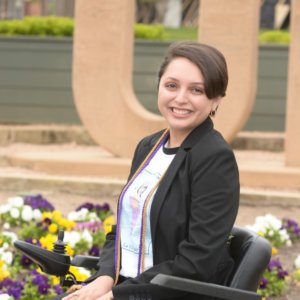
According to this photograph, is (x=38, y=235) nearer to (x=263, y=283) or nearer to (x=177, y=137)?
(x=263, y=283)

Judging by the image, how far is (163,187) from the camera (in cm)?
271

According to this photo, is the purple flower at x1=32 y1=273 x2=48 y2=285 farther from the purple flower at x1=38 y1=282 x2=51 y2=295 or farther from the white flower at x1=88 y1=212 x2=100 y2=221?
the white flower at x1=88 y1=212 x2=100 y2=221

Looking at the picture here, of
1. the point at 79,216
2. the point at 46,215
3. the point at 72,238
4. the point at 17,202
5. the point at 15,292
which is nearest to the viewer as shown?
the point at 15,292

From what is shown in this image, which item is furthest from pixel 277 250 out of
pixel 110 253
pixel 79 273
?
pixel 110 253

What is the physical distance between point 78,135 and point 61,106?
1.02 m

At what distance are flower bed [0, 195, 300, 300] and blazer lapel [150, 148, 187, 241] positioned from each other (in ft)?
5.40

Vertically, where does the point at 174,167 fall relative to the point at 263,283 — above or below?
above

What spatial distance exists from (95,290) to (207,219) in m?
0.46

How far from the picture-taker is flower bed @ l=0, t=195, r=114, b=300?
442cm

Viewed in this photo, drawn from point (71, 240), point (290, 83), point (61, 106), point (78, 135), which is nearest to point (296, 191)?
point (290, 83)

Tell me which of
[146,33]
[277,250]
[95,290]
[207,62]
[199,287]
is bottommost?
[277,250]

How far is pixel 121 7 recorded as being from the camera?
877 centimetres

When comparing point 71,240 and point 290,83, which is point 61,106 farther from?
point 71,240

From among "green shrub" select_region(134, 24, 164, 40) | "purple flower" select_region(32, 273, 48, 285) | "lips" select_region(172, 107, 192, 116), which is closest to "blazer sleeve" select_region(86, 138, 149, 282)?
"lips" select_region(172, 107, 192, 116)
